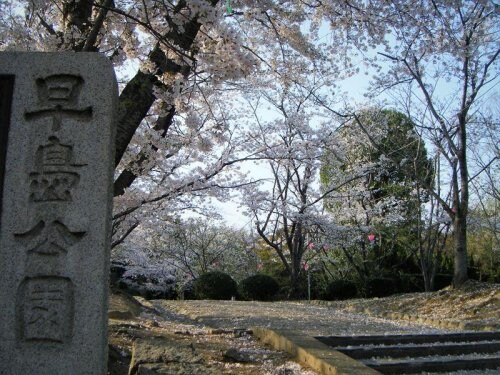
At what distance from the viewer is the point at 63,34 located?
15.9 feet

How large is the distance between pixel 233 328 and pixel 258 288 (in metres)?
8.86

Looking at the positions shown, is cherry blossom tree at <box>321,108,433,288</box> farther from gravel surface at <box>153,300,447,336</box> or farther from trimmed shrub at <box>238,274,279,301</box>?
gravel surface at <box>153,300,447,336</box>

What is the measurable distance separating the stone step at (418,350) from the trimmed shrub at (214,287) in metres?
10.9

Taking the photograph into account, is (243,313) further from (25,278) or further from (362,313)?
(25,278)

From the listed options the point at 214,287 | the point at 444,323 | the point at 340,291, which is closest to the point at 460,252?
the point at 444,323

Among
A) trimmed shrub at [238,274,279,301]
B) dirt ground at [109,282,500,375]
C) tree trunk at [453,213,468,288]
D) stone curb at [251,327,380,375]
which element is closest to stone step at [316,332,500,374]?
stone curb at [251,327,380,375]

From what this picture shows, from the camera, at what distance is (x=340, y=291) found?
15.5 meters

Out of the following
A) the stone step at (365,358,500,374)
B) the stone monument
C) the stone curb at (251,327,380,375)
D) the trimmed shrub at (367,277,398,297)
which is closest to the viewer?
the stone monument

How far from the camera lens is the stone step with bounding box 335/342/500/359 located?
4.95 m

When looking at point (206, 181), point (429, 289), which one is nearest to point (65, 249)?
point (206, 181)

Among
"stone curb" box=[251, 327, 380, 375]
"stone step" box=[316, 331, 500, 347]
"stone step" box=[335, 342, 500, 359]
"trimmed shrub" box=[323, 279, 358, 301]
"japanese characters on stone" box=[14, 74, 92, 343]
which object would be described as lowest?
"stone step" box=[335, 342, 500, 359]

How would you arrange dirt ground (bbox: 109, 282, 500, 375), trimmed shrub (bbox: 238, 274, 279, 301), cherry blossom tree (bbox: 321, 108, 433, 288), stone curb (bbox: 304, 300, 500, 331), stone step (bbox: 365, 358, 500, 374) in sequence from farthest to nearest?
trimmed shrub (bbox: 238, 274, 279, 301) < cherry blossom tree (bbox: 321, 108, 433, 288) < stone curb (bbox: 304, 300, 500, 331) < stone step (bbox: 365, 358, 500, 374) < dirt ground (bbox: 109, 282, 500, 375)

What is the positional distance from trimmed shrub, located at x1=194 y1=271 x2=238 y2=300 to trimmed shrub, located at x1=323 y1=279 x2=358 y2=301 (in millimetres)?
3172

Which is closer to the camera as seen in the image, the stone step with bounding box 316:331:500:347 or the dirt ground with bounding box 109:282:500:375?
the dirt ground with bounding box 109:282:500:375
